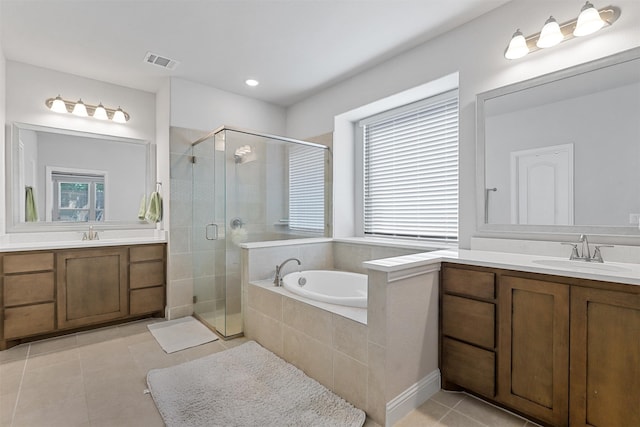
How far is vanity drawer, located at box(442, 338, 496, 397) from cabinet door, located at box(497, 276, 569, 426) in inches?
1.9

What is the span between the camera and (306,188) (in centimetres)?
340

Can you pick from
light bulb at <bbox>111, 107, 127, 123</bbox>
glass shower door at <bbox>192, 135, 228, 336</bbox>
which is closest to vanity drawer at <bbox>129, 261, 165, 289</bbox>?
glass shower door at <bbox>192, 135, 228, 336</bbox>

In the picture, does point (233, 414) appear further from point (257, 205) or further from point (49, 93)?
point (49, 93)

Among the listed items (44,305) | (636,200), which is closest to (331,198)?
(636,200)

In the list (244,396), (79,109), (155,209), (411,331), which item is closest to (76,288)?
(155,209)

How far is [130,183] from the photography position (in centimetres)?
333

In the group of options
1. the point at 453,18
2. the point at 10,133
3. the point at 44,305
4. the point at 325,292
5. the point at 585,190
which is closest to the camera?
the point at 585,190

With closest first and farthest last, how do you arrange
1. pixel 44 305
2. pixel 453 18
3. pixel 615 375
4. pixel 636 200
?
1. pixel 615 375
2. pixel 636 200
3. pixel 453 18
4. pixel 44 305

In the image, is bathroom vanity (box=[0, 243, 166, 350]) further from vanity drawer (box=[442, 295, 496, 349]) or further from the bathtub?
vanity drawer (box=[442, 295, 496, 349])

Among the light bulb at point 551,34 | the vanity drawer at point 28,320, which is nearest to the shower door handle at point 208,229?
the vanity drawer at point 28,320

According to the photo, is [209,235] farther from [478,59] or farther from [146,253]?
[478,59]

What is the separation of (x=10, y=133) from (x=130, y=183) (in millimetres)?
1010

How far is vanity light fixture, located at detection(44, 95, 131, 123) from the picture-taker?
2.94 meters

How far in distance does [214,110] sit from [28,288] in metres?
2.34
